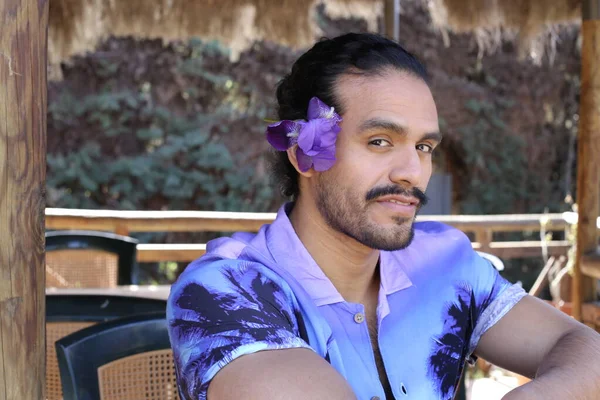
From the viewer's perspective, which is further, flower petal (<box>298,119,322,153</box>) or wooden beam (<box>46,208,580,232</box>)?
wooden beam (<box>46,208,580,232</box>)

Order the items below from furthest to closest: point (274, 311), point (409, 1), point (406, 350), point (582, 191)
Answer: point (409, 1) → point (582, 191) → point (406, 350) → point (274, 311)

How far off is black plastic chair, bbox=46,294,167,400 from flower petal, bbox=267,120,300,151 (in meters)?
0.89

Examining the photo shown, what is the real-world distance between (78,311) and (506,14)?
2.59 meters

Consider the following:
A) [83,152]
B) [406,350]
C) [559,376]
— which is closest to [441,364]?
[406,350]

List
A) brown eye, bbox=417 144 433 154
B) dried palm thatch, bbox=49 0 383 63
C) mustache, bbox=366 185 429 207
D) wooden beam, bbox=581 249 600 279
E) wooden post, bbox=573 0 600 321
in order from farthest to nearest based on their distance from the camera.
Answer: dried palm thatch, bbox=49 0 383 63, wooden post, bbox=573 0 600 321, wooden beam, bbox=581 249 600 279, brown eye, bbox=417 144 433 154, mustache, bbox=366 185 429 207

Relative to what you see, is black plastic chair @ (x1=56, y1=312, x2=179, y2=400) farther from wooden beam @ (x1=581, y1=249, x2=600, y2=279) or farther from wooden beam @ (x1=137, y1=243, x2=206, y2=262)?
wooden beam @ (x1=137, y1=243, x2=206, y2=262)

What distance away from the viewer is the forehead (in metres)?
1.54

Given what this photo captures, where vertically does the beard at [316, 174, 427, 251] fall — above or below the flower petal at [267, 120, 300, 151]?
below

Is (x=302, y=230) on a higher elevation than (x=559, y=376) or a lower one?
higher

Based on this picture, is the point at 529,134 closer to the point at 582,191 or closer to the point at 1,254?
the point at 582,191

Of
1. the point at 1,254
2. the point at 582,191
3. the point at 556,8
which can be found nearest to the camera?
the point at 1,254

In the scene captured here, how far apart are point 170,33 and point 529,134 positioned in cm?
649

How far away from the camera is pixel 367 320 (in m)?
1.59

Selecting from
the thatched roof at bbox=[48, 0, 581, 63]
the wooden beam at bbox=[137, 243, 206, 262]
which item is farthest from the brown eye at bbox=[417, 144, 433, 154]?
the wooden beam at bbox=[137, 243, 206, 262]
